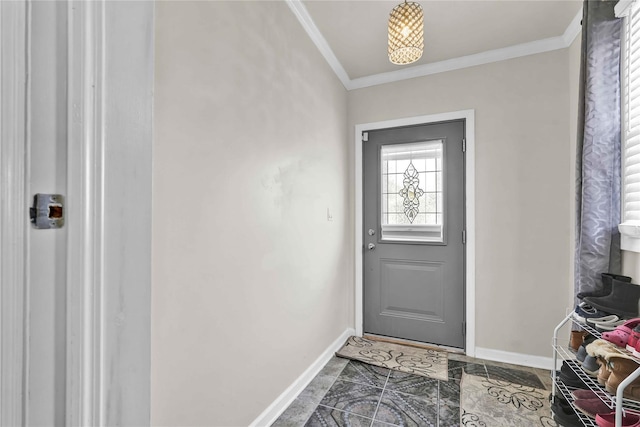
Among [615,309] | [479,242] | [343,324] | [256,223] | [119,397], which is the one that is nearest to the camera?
[119,397]

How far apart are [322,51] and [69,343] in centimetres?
256

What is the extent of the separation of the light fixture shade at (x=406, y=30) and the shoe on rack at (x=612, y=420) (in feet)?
6.19

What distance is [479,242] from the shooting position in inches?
102

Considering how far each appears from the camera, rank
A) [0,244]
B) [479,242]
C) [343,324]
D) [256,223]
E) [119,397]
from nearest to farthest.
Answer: [0,244] < [119,397] < [256,223] < [479,242] < [343,324]

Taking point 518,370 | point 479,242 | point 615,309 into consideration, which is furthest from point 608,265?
point 518,370

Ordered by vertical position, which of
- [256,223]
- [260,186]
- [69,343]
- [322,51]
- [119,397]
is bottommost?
[119,397]

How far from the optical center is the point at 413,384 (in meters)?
2.12

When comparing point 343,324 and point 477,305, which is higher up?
point 477,305

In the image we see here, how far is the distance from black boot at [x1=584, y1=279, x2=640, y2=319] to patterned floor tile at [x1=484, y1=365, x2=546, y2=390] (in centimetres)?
99

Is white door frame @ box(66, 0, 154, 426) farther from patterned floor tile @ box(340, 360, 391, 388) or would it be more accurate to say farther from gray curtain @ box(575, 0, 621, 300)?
gray curtain @ box(575, 0, 621, 300)

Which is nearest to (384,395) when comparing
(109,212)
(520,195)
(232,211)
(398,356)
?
(398,356)

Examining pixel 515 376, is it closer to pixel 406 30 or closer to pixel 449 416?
pixel 449 416

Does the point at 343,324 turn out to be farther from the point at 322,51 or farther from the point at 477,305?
the point at 322,51

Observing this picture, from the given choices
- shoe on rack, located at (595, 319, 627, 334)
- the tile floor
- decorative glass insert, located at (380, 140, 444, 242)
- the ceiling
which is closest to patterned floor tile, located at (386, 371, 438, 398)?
the tile floor
